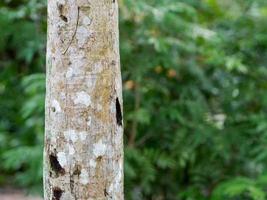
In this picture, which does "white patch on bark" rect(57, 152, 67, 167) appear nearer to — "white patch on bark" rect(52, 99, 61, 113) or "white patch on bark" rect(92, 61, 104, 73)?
"white patch on bark" rect(52, 99, 61, 113)

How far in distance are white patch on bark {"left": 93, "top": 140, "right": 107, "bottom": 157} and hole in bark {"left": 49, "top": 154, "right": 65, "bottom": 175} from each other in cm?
12

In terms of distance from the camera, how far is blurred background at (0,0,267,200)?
4098 mm

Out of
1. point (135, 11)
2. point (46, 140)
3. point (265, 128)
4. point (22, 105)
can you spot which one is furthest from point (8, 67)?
point (46, 140)

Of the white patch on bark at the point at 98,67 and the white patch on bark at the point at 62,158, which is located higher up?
the white patch on bark at the point at 98,67

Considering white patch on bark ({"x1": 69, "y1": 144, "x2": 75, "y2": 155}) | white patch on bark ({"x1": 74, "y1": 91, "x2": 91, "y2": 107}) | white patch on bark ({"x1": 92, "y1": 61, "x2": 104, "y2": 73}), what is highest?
white patch on bark ({"x1": 92, "y1": 61, "x2": 104, "y2": 73})

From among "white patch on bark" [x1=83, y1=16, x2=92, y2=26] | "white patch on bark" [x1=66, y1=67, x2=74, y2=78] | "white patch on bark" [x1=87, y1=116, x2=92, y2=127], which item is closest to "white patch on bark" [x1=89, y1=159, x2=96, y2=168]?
"white patch on bark" [x1=87, y1=116, x2=92, y2=127]

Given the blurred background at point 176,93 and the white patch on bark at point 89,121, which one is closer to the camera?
the white patch on bark at point 89,121

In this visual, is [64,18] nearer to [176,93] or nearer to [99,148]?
[99,148]

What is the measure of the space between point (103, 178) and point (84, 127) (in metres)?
0.17

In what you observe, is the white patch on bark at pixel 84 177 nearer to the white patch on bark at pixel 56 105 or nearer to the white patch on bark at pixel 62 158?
the white patch on bark at pixel 62 158

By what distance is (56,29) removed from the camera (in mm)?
1925

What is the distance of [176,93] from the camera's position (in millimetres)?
4445

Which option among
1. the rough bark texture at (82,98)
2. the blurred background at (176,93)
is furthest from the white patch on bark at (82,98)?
the blurred background at (176,93)

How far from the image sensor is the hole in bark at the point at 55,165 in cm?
197
